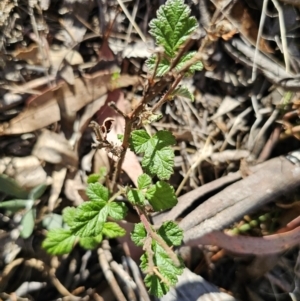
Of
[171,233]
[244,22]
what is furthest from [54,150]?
[244,22]

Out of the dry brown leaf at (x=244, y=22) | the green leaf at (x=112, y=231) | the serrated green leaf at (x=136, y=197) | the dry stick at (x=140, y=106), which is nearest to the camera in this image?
the dry stick at (x=140, y=106)

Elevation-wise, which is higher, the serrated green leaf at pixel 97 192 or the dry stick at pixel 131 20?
the dry stick at pixel 131 20

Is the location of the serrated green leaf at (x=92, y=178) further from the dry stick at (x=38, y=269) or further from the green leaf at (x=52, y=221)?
the dry stick at (x=38, y=269)

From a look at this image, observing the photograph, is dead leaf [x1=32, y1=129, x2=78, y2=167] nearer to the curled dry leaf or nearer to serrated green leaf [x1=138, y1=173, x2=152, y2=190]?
the curled dry leaf

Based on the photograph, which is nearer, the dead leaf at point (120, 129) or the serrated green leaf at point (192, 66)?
the serrated green leaf at point (192, 66)

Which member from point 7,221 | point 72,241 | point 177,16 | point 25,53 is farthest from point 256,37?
point 7,221

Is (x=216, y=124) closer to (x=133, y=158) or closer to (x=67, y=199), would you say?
(x=133, y=158)

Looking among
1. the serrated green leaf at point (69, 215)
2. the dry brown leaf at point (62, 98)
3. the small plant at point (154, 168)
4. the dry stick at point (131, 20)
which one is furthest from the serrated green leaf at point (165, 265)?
the dry stick at point (131, 20)

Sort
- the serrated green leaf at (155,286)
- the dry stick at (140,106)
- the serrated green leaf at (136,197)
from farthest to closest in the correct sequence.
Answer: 1. the serrated green leaf at (136,197)
2. the serrated green leaf at (155,286)
3. the dry stick at (140,106)

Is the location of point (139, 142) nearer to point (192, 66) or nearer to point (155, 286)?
point (192, 66)
